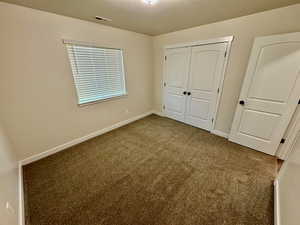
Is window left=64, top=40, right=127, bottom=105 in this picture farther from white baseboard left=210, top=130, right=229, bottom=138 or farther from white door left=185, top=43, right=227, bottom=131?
white baseboard left=210, top=130, right=229, bottom=138

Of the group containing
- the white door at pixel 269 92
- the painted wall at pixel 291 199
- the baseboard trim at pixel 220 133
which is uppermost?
the white door at pixel 269 92

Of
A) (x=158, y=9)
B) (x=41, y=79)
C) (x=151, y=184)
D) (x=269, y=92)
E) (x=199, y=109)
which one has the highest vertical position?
(x=158, y=9)

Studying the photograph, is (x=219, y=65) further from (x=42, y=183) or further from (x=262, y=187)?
(x=42, y=183)

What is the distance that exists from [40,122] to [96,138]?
1.07 metres

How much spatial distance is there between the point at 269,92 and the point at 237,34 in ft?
3.92

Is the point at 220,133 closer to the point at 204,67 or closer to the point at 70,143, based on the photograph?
the point at 204,67

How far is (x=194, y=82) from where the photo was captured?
3.15 meters

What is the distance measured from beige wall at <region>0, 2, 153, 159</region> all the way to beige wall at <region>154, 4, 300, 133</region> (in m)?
1.75

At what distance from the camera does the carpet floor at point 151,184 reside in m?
1.37

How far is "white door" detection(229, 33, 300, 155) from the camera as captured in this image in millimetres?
1893

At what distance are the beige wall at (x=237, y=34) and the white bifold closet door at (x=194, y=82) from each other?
188 mm

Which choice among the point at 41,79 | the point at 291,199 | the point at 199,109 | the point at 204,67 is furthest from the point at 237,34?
the point at 41,79

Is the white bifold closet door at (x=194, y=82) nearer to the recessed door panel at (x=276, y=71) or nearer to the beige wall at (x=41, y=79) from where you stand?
the recessed door panel at (x=276, y=71)

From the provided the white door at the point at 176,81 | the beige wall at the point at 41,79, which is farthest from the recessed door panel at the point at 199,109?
the beige wall at the point at 41,79
